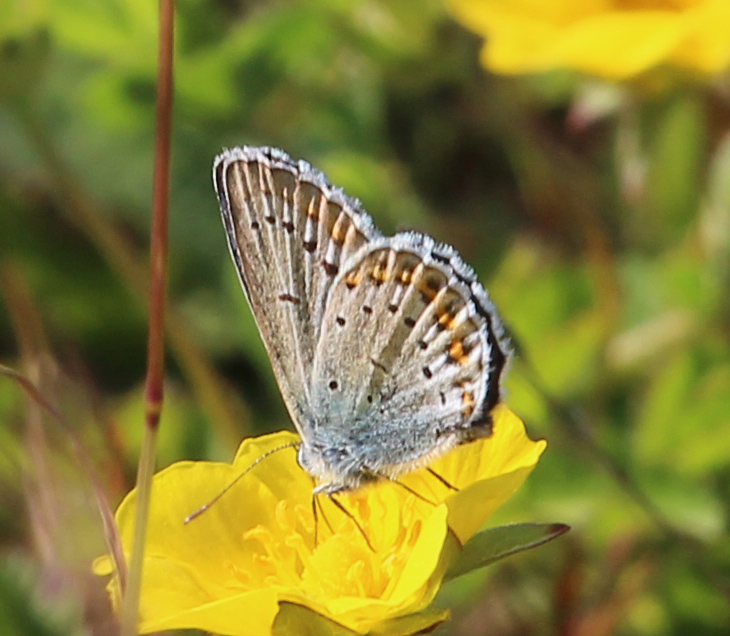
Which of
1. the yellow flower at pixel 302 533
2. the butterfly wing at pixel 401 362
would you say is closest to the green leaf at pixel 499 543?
the yellow flower at pixel 302 533

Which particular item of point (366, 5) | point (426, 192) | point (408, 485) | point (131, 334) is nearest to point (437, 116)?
point (426, 192)

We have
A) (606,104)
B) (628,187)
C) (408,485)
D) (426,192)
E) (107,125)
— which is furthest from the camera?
(426,192)

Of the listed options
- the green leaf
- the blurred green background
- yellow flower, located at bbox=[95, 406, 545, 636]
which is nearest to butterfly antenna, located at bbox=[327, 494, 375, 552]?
yellow flower, located at bbox=[95, 406, 545, 636]

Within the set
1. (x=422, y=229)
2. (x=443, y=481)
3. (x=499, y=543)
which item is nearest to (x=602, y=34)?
(x=422, y=229)

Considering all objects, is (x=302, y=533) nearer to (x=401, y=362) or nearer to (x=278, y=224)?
(x=401, y=362)

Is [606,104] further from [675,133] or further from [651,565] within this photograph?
[651,565]

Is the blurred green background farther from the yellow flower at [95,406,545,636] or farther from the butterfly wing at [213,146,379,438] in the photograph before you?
the butterfly wing at [213,146,379,438]

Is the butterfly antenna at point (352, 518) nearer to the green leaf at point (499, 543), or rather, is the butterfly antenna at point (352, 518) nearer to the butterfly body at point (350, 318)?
the butterfly body at point (350, 318)
